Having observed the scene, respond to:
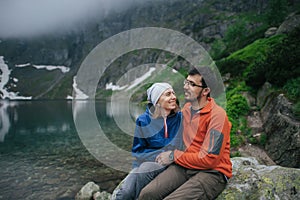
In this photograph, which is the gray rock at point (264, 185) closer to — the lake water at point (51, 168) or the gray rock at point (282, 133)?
the lake water at point (51, 168)

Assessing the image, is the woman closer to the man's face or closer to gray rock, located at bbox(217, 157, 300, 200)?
the man's face

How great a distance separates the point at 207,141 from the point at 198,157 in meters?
0.30

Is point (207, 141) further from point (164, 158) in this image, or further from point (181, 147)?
point (164, 158)

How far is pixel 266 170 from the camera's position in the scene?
5.24 m

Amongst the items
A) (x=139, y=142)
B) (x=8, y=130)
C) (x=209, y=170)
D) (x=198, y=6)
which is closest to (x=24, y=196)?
(x=139, y=142)

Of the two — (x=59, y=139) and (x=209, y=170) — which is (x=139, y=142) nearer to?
(x=209, y=170)

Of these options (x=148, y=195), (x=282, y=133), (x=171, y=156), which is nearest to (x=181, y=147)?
(x=171, y=156)

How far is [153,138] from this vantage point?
12.6 feet

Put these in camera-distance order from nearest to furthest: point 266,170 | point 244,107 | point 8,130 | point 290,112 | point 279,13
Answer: point 266,170, point 290,112, point 244,107, point 8,130, point 279,13

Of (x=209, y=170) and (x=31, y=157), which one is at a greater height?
(x=209, y=170)

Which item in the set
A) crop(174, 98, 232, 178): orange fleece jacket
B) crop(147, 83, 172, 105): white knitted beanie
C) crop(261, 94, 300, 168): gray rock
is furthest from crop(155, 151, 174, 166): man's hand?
crop(261, 94, 300, 168): gray rock

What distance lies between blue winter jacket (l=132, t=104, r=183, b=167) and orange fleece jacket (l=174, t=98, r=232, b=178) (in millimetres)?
180

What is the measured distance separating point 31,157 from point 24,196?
7.32 meters

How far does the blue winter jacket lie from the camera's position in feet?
12.6
